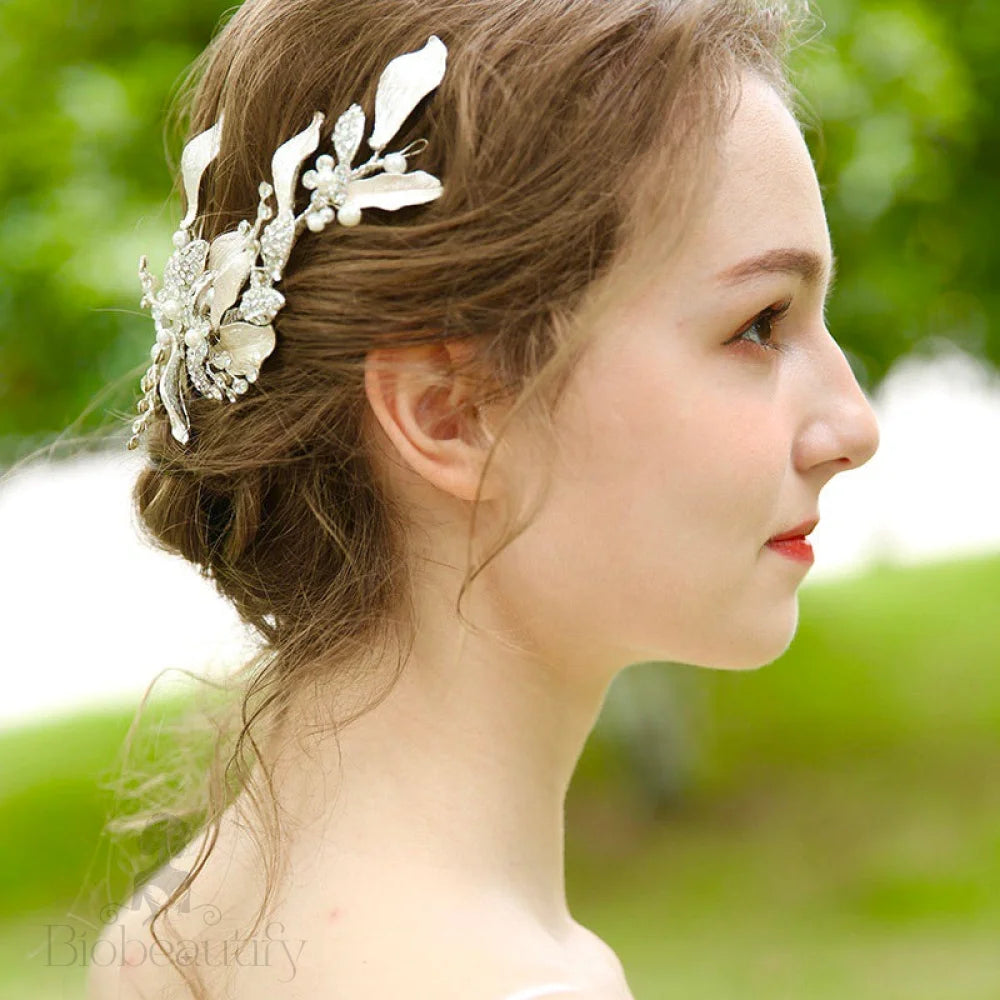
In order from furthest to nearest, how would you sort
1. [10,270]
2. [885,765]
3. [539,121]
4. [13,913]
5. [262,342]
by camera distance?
[885,765]
[13,913]
[10,270]
[262,342]
[539,121]

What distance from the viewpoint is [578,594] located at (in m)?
1.63

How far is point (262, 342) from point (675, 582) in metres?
0.55

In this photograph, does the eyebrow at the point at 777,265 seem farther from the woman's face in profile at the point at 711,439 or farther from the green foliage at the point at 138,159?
the green foliage at the point at 138,159

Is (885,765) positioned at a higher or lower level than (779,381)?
higher

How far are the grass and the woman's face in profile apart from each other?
3.75 metres

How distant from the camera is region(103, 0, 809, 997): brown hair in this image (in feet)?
5.02

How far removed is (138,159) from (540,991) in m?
4.15

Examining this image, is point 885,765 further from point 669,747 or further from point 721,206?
point 721,206

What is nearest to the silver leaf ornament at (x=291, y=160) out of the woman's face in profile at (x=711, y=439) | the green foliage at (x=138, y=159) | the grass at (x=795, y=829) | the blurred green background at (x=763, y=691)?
the woman's face in profile at (x=711, y=439)

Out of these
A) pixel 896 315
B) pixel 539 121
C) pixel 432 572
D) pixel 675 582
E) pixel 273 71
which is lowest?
pixel 675 582

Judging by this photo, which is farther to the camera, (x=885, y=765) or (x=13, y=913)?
(x=885, y=765)

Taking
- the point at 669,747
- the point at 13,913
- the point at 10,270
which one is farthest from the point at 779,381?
the point at 13,913

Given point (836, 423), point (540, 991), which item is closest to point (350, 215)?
point (836, 423)

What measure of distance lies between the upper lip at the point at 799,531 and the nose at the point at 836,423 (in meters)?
0.07
